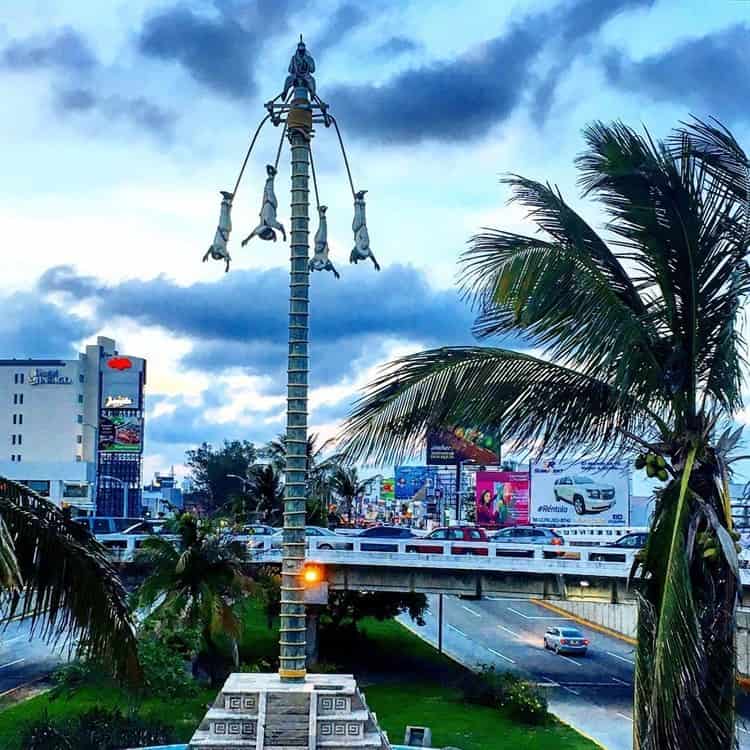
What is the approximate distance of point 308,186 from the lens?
1230cm

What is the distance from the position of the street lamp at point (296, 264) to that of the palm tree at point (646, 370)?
2.84 metres

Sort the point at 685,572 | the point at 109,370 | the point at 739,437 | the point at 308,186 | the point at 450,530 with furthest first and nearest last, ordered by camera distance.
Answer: the point at 109,370 → the point at 450,530 → the point at 308,186 → the point at 739,437 → the point at 685,572

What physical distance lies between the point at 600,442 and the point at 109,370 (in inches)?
3797

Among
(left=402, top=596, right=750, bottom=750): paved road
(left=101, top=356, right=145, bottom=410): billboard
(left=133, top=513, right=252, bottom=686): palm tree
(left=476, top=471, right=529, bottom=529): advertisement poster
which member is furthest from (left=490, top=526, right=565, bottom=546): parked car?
(left=101, top=356, right=145, bottom=410): billboard

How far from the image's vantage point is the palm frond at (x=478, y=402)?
8.95 meters

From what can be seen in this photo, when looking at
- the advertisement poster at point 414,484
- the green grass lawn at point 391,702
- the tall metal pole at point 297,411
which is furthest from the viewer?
the advertisement poster at point 414,484

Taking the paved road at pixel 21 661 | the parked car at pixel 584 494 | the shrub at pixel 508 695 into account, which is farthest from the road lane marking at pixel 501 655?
the parked car at pixel 584 494

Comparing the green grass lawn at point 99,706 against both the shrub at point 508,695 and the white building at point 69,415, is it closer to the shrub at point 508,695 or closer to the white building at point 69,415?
the shrub at point 508,695

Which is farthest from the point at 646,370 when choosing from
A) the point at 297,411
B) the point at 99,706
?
the point at 99,706

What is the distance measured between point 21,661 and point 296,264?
2909cm

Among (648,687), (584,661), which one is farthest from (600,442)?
(584,661)

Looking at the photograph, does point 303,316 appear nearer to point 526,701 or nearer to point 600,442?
point 600,442

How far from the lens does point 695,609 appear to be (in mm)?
8625

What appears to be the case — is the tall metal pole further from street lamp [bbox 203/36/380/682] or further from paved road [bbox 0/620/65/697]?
paved road [bbox 0/620/65/697]
